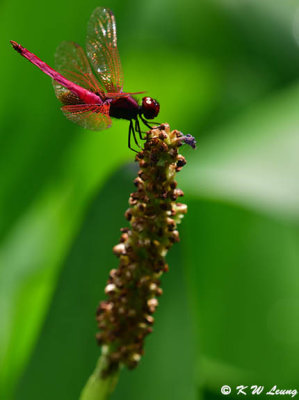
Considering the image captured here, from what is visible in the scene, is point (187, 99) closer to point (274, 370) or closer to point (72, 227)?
point (72, 227)

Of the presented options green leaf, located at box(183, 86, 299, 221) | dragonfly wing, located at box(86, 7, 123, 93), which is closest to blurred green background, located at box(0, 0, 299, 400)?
green leaf, located at box(183, 86, 299, 221)

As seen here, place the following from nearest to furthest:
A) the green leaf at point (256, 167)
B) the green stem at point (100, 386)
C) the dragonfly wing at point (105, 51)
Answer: the green stem at point (100, 386) < the dragonfly wing at point (105, 51) < the green leaf at point (256, 167)

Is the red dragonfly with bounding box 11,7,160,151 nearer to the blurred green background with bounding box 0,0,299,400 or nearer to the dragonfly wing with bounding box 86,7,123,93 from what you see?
the dragonfly wing with bounding box 86,7,123,93

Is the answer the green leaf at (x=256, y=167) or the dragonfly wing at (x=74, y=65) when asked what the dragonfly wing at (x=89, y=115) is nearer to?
the dragonfly wing at (x=74, y=65)

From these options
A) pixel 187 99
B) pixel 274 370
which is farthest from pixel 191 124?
pixel 274 370

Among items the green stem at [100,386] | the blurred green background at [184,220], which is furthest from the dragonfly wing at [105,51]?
the green stem at [100,386]

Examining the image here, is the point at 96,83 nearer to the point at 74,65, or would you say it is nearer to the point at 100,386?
the point at 74,65
